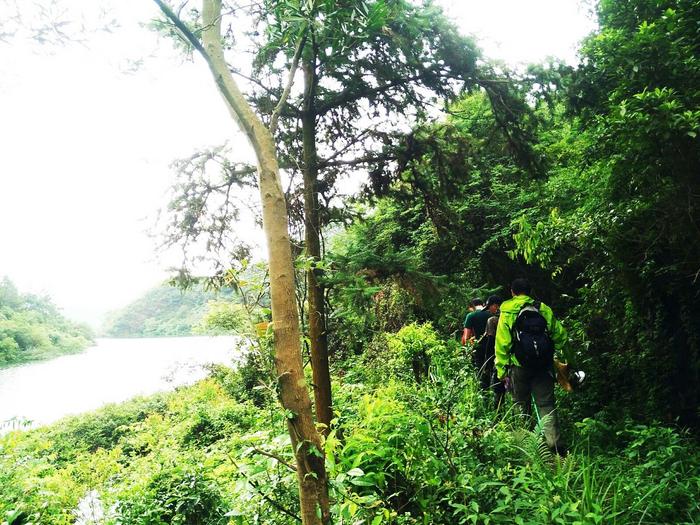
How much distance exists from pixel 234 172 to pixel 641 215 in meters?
4.85

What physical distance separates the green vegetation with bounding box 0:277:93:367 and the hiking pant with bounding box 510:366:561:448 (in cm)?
3689

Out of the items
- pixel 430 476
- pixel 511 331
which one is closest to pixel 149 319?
pixel 511 331

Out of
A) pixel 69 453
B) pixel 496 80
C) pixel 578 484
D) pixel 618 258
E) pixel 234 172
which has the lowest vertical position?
pixel 69 453

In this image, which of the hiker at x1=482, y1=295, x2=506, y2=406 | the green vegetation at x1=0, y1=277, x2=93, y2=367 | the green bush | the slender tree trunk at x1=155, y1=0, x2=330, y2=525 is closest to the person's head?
the hiker at x1=482, y1=295, x2=506, y2=406

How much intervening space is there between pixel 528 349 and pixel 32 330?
1729 inches

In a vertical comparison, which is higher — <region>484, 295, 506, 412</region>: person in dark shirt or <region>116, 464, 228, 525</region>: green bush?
<region>484, 295, 506, 412</region>: person in dark shirt

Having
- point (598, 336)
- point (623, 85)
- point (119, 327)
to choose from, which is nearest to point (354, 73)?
point (623, 85)

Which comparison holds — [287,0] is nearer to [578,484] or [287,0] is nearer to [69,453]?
[578,484]

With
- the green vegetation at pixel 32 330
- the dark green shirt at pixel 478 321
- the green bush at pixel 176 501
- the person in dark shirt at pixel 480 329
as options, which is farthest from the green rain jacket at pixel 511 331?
the green vegetation at pixel 32 330

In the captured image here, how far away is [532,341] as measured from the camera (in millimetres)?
3744

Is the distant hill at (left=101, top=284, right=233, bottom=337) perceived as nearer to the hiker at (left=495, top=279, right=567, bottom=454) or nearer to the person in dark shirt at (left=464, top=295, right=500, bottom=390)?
the person in dark shirt at (left=464, top=295, right=500, bottom=390)

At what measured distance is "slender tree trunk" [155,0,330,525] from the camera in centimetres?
155

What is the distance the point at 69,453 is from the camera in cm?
1191

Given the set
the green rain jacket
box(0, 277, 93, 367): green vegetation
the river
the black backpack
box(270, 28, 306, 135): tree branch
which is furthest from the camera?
box(0, 277, 93, 367): green vegetation
